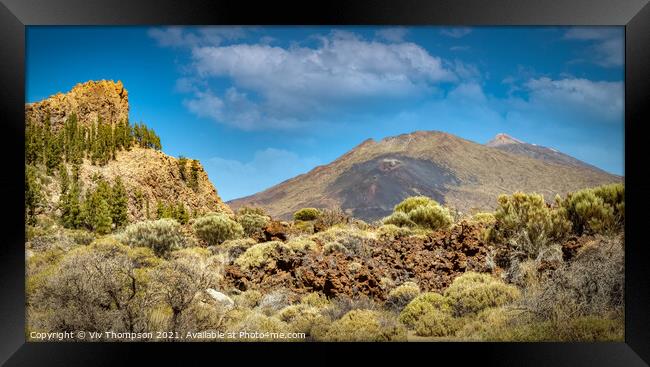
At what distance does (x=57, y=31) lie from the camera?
7918 millimetres

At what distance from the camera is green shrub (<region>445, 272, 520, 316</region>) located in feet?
24.6

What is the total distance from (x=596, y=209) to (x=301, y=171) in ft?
17.4

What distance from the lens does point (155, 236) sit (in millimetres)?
10375

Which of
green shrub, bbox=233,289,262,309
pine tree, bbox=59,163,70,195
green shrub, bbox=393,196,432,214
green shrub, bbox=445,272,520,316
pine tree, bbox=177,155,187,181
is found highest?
pine tree, bbox=177,155,187,181

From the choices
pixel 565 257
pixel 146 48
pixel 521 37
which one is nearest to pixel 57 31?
pixel 146 48

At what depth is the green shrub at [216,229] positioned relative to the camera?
40.3 feet

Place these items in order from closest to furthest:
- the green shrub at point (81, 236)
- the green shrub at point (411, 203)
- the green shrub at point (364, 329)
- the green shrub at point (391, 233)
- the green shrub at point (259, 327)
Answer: the green shrub at point (259, 327) → the green shrub at point (364, 329) → the green shrub at point (81, 236) → the green shrub at point (391, 233) → the green shrub at point (411, 203)

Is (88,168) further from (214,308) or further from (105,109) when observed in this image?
(214,308)

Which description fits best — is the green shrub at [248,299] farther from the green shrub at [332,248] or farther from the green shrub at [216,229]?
the green shrub at [216,229]

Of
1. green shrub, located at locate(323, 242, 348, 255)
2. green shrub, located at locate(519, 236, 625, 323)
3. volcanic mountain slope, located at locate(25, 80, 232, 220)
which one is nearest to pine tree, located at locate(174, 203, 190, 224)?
volcanic mountain slope, located at locate(25, 80, 232, 220)

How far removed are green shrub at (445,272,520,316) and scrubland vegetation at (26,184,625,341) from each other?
2 cm

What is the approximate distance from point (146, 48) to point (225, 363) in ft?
18.8

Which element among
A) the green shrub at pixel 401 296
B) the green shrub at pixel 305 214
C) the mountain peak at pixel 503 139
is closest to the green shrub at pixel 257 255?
the green shrub at pixel 401 296

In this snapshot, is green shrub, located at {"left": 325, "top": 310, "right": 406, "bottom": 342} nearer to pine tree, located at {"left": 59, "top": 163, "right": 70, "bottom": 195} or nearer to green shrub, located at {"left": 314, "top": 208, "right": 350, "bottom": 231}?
pine tree, located at {"left": 59, "top": 163, "right": 70, "bottom": 195}
